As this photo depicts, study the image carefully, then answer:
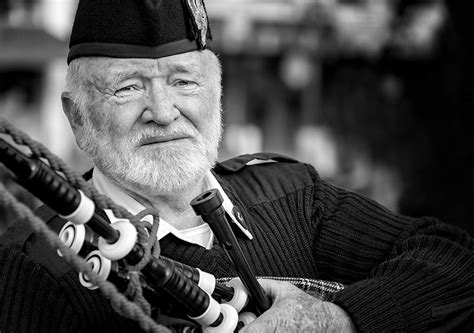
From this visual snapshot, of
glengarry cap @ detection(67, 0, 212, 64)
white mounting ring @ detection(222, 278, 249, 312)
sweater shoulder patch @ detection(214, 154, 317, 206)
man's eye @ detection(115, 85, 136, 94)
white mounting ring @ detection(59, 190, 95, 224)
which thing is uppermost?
glengarry cap @ detection(67, 0, 212, 64)

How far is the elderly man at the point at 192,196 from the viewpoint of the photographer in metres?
2.69

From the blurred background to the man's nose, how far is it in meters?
3.00

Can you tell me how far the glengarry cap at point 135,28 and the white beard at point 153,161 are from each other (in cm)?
25

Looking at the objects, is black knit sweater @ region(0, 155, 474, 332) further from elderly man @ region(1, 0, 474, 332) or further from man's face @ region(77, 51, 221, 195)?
man's face @ region(77, 51, 221, 195)

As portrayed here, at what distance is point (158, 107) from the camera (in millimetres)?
2740

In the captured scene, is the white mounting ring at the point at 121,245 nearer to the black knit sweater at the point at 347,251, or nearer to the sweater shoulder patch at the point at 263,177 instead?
the black knit sweater at the point at 347,251

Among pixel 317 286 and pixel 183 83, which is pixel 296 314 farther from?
pixel 183 83

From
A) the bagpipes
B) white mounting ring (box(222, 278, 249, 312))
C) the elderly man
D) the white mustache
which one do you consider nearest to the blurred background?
the elderly man

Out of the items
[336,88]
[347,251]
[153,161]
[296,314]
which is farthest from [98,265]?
[336,88]

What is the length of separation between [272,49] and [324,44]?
1262 mm

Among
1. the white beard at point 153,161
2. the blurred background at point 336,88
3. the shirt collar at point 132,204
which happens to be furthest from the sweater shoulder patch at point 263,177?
the blurred background at point 336,88

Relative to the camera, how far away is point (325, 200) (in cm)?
314

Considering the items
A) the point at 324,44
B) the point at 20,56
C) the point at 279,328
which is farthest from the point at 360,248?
the point at 324,44

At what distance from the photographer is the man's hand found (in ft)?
7.79
